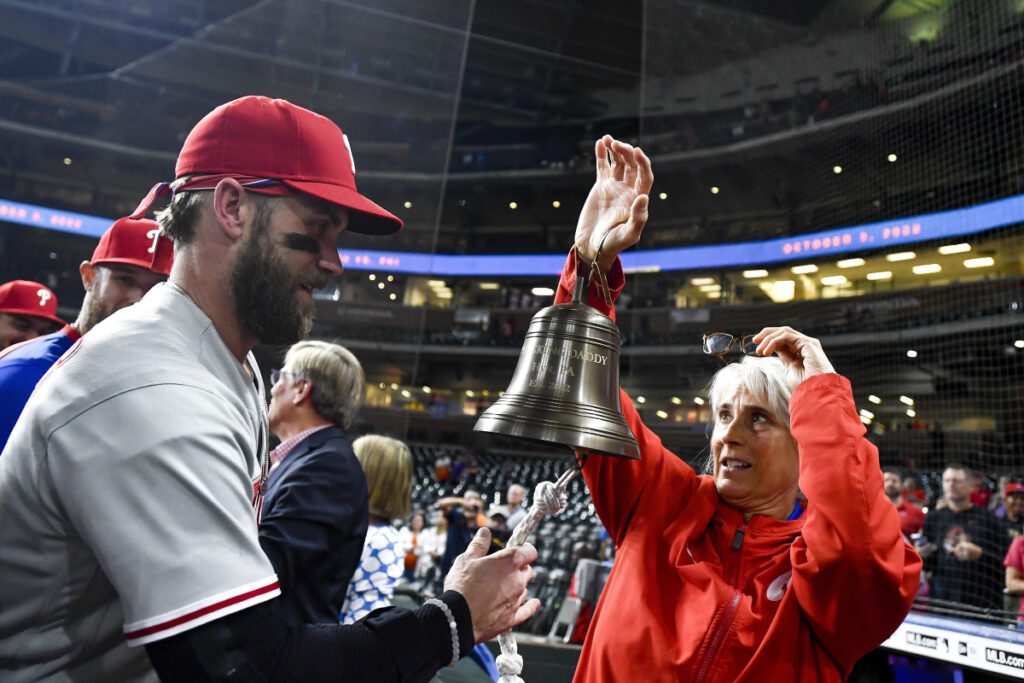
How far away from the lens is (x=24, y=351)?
196cm

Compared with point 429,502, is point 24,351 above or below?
above

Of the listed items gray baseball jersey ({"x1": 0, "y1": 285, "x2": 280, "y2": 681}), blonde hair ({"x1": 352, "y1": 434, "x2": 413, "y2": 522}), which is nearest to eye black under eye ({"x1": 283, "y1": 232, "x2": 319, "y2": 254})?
gray baseball jersey ({"x1": 0, "y1": 285, "x2": 280, "y2": 681})

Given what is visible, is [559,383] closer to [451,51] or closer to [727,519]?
[727,519]

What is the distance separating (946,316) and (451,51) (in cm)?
1708

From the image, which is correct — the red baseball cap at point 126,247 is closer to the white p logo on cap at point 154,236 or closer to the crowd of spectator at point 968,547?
the white p logo on cap at point 154,236

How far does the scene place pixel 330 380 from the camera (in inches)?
91.7

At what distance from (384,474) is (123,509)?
2284mm

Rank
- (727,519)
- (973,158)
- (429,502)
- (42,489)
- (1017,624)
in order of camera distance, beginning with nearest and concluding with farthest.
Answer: (42,489) → (727,519) → (1017,624) → (429,502) → (973,158)

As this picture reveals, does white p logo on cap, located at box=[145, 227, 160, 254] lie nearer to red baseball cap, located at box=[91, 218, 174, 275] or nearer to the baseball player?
red baseball cap, located at box=[91, 218, 174, 275]

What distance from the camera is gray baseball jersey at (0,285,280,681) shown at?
800 mm

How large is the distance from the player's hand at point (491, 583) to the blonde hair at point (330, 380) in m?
1.29

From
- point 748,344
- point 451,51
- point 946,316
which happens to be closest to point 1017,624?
point 748,344

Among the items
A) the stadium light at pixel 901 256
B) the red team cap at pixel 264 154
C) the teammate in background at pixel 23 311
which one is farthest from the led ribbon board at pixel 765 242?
the red team cap at pixel 264 154

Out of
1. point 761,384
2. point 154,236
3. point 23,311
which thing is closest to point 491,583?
point 761,384
